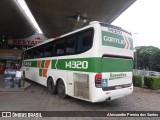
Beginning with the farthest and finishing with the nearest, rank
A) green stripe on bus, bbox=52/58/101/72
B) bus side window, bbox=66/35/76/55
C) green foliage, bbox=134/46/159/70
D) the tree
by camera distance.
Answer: green foliage, bbox=134/46/159/70 → the tree → bus side window, bbox=66/35/76/55 → green stripe on bus, bbox=52/58/101/72

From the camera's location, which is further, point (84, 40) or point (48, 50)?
point (48, 50)

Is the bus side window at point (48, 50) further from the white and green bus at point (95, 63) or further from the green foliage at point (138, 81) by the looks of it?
the green foliage at point (138, 81)

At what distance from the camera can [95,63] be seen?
6.39 meters

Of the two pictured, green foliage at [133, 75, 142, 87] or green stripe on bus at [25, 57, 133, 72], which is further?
green foliage at [133, 75, 142, 87]

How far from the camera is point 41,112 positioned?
6.29m

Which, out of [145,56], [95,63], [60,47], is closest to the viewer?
[95,63]

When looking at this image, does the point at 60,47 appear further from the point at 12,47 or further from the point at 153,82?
the point at 12,47

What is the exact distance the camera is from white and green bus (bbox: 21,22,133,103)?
6469 millimetres

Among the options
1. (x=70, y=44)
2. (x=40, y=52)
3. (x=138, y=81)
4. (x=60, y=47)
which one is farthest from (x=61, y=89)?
(x=138, y=81)

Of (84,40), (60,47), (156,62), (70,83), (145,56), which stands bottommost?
(70,83)

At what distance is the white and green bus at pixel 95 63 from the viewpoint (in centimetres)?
647

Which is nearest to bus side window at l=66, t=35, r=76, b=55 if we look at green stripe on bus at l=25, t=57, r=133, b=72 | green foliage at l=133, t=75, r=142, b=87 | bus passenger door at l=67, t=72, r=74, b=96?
green stripe on bus at l=25, t=57, r=133, b=72

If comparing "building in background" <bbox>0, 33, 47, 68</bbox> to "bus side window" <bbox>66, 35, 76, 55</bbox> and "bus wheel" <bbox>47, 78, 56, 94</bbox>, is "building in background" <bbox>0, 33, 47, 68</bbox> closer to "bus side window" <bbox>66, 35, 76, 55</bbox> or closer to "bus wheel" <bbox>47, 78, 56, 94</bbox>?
"bus wheel" <bbox>47, 78, 56, 94</bbox>

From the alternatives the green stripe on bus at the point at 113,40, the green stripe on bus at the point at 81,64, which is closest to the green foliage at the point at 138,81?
the green stripe on bus at the point at 113,40
